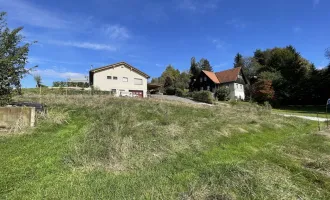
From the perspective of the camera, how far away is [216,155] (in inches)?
316

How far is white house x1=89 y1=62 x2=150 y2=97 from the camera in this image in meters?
34.2

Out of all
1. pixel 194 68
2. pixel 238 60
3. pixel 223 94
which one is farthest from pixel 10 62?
pixel 238 60

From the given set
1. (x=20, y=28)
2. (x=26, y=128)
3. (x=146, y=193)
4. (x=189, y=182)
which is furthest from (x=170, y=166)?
(x=20, y=28)

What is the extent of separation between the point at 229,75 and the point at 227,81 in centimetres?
197

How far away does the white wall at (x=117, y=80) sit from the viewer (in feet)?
112

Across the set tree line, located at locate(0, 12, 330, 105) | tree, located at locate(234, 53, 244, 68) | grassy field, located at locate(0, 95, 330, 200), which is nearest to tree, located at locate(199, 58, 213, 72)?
tree line, located at locate(0, 12, 330, 105)

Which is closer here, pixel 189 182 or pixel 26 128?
pixel 189 182

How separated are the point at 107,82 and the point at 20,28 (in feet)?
79.3

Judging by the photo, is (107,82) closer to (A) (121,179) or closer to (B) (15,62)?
(B) (15,62)

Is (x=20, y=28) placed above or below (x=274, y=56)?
below

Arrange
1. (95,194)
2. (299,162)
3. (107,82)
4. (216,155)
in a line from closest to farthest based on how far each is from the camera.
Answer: (95,194) → (299,162) → (216,155) → (107,82)

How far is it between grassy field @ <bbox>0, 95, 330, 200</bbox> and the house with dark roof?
119ft

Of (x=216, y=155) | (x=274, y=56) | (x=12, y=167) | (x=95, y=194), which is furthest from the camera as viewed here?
(x=274, y=56)

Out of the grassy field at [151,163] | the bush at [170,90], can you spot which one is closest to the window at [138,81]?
the bush at [170,90]
